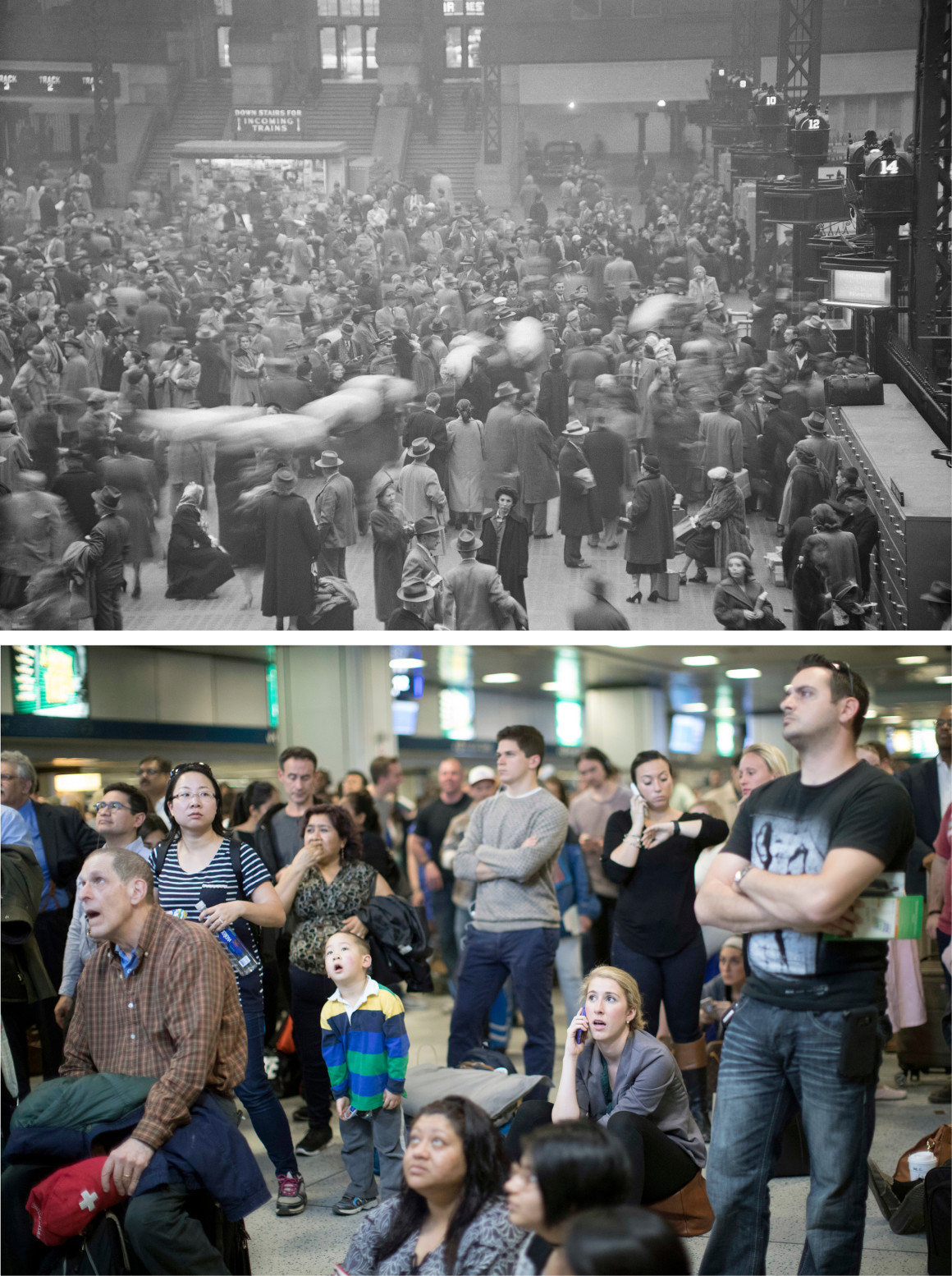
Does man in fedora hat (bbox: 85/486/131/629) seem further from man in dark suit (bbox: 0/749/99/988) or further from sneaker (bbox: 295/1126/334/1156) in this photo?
sneaker (bbox: 295/1126/334/1156)

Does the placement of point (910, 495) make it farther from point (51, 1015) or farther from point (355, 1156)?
point (51, 1015)

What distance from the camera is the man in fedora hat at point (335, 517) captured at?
4.94 m

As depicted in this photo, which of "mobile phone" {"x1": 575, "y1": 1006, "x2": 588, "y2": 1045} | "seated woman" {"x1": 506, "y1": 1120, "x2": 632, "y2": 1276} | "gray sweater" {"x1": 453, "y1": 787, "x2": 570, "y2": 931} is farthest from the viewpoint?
"gray sweater" {"x1": 453, "y1": 787, "x2": 570, "y2": 931}

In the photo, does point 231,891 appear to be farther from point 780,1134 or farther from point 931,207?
point 931,207

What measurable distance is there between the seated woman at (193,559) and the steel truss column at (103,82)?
1.59 meters

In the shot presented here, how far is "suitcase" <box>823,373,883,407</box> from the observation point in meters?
4.78

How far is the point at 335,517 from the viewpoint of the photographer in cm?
495

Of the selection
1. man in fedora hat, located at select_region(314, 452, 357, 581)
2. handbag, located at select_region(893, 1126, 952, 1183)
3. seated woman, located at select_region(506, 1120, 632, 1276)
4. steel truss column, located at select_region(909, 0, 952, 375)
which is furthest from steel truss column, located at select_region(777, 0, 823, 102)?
seated woman, located at select_region(506, 1120, 632, 1276)

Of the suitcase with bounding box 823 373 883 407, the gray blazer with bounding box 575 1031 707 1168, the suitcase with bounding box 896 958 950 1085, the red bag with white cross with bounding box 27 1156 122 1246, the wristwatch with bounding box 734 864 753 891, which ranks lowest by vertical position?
the suitcase with bounding box 896 958 950 1085

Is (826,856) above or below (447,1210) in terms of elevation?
above

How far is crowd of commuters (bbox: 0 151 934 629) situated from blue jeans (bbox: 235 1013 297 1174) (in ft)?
6.43

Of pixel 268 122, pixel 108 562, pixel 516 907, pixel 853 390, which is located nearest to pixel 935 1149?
pixel 516 907

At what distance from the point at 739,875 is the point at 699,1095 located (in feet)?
5.70

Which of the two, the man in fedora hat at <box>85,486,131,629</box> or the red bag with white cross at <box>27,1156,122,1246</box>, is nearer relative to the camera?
the red bag with white cross at <box>27,1156,122,1246</box>
